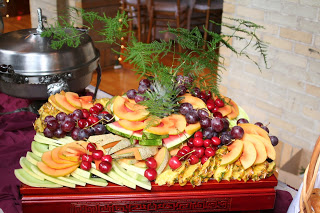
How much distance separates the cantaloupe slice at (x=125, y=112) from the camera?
1522 millimetres

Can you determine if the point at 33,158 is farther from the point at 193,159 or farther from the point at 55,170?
the point at 193,159

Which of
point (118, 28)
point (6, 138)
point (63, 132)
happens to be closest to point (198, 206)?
point (63, 132)

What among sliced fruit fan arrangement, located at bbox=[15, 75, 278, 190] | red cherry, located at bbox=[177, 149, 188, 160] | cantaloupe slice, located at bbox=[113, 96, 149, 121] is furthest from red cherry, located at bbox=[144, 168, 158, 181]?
cantaloupe slice, located at bbox=[113, 96, 149, 121]

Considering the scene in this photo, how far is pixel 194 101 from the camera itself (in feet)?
5.36

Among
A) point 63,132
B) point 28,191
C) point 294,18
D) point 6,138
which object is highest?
point 294,18

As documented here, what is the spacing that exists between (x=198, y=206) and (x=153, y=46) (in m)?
0.62

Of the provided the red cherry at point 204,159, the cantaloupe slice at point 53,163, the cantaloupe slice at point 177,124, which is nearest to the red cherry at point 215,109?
the cantaloupe slice at point 177,124

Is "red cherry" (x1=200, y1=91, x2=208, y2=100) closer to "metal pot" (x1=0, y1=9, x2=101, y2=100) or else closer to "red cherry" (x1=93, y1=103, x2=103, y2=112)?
"red cherry" (x1=93, y1=103, x2=103, y2=112)

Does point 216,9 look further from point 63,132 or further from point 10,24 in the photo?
point 63,132

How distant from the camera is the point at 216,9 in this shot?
12.7ft

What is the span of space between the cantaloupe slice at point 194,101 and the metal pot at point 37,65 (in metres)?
0.84

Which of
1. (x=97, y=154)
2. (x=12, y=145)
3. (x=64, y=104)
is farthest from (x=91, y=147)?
(x=12, y=145)

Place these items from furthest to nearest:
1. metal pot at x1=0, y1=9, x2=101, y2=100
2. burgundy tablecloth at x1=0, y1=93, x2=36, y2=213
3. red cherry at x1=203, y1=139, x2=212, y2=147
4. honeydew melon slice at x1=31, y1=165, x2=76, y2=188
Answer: metal pot at x1=0, y1=9, x2=101, y2=100 < burgundy tablecloth at x1=0, y1=93, x2=36, y2=213 < red cherry at x1=203, y1=139, x2=212, y2=147 < honeydew melon slice at x1=31, y1=165, x2=76, y2=188

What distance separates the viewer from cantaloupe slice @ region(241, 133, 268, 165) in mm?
1434
